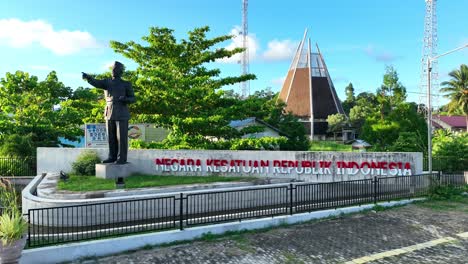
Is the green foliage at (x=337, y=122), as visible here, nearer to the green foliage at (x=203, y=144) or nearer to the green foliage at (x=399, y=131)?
the green foliage at (x=399, y=131)

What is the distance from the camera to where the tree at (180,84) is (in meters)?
20.2

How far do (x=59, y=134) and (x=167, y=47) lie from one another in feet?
29.5

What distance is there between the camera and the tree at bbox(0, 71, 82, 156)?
2344 cm

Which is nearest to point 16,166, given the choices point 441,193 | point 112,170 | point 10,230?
point 112,170

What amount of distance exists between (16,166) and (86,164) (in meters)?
6.06

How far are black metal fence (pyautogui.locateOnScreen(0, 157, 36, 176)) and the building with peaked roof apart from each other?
58446 millimetres

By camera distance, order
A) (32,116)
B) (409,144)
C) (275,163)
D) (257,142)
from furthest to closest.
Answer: (409,144) → (32,116) → (257,142) → (275,163)

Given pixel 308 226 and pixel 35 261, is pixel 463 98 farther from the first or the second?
pixel 35 261

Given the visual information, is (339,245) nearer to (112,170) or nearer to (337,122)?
(112,170)

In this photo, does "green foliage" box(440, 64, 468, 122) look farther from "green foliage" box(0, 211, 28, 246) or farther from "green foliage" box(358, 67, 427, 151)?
"green foliage" box(0, 211, 28, 246)

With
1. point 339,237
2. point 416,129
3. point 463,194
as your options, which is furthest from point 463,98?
point 339,237

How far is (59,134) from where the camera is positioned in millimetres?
24453

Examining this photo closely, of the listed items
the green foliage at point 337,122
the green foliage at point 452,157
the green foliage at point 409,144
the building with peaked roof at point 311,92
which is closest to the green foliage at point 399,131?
the green foliage at point 409,144

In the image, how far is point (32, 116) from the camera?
24.6m
